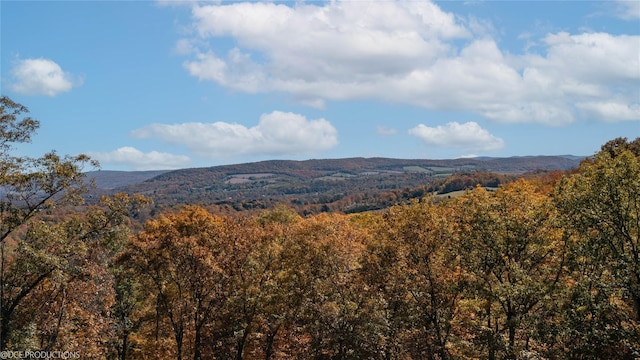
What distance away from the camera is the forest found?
81.5 feet

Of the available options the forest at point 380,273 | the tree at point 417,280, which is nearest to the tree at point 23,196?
the forest at point 380,273

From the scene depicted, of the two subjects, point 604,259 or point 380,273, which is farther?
point 380,273

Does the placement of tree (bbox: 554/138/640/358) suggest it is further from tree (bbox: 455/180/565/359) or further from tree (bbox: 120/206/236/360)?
tree (bbox: 120/206/236/360)

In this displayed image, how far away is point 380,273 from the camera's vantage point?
3062 centimetres

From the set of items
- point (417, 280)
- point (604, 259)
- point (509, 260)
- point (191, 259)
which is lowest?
point (417, 280)

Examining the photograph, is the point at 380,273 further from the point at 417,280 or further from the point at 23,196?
the point at 23,196

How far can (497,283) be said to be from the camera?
89.2ft

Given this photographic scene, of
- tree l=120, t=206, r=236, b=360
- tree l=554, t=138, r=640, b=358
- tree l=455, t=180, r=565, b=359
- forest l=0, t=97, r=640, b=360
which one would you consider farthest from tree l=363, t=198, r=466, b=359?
tree l=120, t=206, r=236, b=360

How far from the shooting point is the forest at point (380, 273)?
977 inches

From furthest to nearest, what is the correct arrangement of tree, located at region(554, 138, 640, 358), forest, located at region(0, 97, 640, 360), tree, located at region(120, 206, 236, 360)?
tree, located at region(120, 206, 236, 360) < forest, located at region(0, 97, 640, 360) < tree, located at region(554, 138, 640, 358)

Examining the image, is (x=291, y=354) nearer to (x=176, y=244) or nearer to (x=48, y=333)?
(x=176, y=244)

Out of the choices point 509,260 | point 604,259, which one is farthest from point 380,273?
point 604,259

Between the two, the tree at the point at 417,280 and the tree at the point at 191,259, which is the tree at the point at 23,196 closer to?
the tree at the point at 191,259

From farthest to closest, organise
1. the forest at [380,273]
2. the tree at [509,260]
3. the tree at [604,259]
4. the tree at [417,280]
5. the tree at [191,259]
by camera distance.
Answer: the tree at [191,259] < the tree at [417,280] < the tree at [509,260] < the forest at [380,273] < the tree at [604,259]
